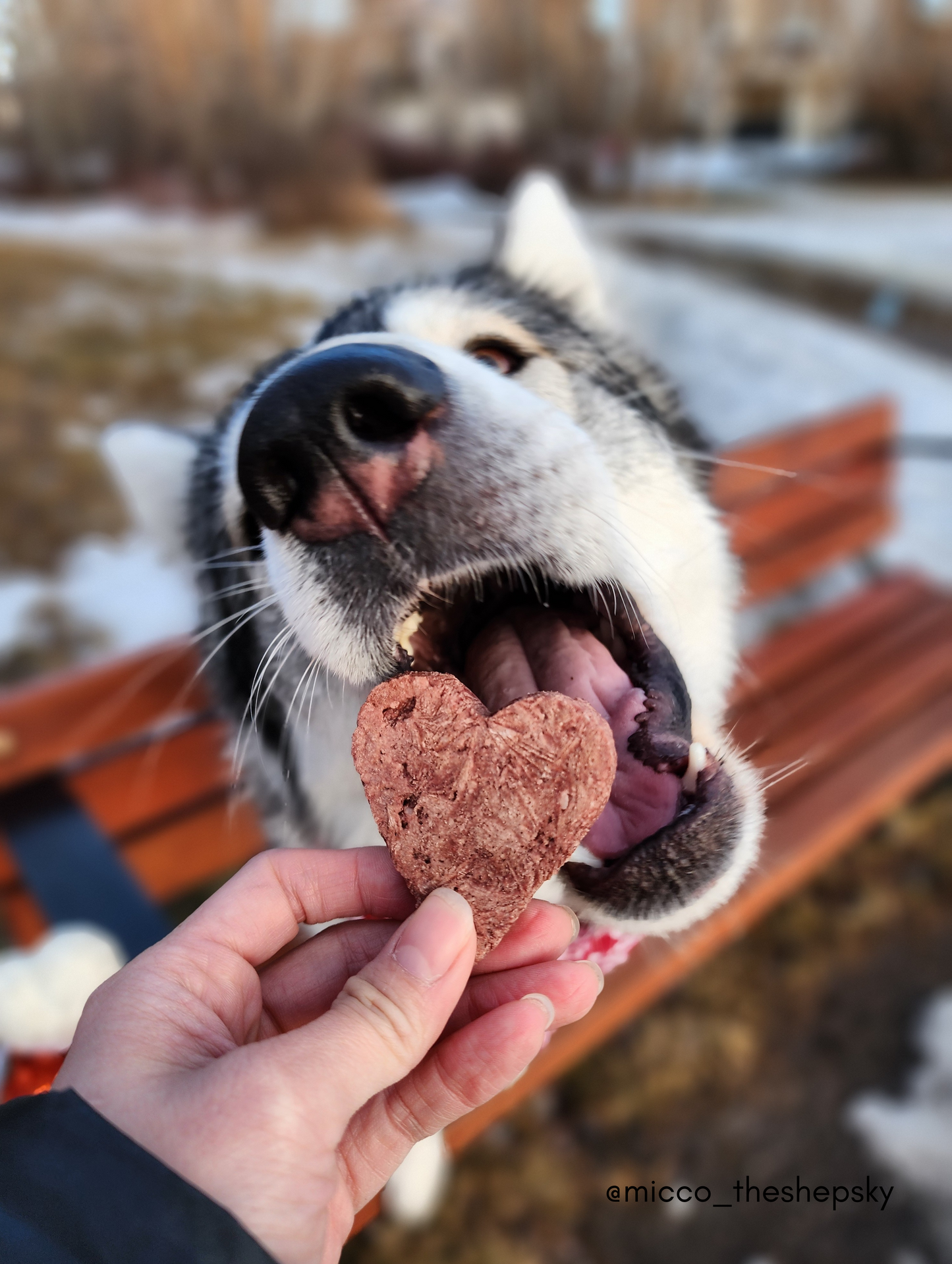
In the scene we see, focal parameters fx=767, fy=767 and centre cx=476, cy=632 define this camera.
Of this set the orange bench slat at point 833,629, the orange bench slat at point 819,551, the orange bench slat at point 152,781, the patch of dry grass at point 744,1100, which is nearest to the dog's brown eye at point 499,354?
the orange bench slat at point 833,629

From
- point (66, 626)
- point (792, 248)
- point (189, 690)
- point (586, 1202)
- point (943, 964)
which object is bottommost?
point (586, 1202)

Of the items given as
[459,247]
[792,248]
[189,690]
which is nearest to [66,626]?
[189,690]

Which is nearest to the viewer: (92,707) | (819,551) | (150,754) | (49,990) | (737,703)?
(49,990)

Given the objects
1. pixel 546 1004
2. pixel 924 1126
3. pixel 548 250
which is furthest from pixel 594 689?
pixel 924 1126

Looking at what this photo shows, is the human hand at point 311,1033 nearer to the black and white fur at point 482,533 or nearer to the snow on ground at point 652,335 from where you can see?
the black and white fur at point 482,533

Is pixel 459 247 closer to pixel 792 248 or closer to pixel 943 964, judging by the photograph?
pixel 792 248

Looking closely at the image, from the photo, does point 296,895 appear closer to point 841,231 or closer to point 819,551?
point 819,551
